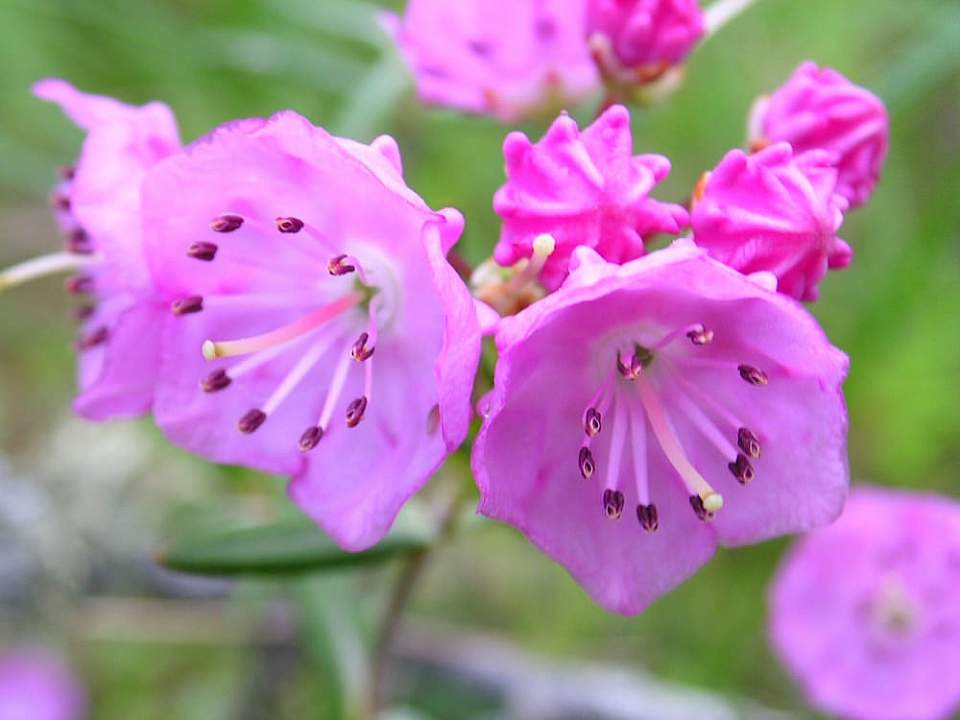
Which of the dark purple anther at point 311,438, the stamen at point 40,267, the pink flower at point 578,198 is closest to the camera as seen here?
the pink flower at point 578,198

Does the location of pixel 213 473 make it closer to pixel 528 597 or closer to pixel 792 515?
pixel 528 597

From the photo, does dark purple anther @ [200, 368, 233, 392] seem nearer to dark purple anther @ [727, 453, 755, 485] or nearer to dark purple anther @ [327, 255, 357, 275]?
dark purple anther @ [327, 255, 357, 275]

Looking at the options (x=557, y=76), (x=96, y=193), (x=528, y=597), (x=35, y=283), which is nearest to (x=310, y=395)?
(x=96, y=193)

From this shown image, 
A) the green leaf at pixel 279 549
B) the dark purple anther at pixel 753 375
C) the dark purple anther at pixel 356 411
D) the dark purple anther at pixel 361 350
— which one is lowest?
the green leaf at pixel 279 549

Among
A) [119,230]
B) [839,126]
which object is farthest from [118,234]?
[839,126]

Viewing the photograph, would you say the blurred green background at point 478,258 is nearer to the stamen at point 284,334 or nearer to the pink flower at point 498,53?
the pink flower at point 498,53

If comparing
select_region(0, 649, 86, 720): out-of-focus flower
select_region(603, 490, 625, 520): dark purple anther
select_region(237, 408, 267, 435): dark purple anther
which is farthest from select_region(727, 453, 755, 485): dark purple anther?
select_region(0, 649, 86, 720): out-of-focus flower

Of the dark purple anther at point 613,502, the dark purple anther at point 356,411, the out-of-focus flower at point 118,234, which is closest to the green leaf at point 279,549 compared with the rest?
the out-of-focus flower at point 118,234
